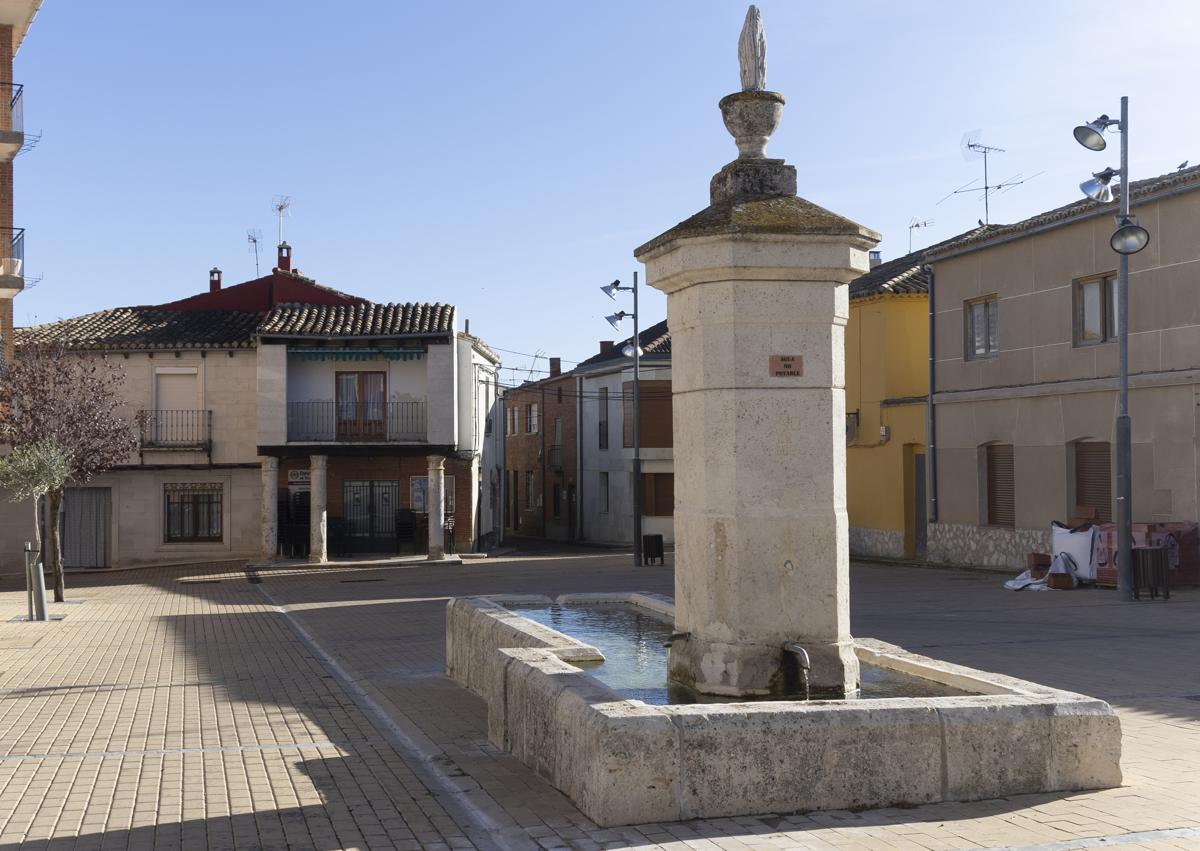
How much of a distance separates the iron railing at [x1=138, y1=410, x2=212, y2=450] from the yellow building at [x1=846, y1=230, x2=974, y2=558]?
16.2 meters

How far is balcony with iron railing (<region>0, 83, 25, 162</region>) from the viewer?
27.2m

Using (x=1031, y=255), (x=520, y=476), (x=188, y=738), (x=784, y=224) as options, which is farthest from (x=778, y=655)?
(x=520, y=476)

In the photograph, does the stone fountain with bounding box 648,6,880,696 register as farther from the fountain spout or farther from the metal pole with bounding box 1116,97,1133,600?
the metal pole with bounding box 1116,97,1133,600

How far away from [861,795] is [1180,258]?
15715 mm

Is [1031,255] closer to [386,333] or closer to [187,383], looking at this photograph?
[386,333]

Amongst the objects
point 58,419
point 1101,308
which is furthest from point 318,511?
point 1101,308

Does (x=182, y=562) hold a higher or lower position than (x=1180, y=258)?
lower

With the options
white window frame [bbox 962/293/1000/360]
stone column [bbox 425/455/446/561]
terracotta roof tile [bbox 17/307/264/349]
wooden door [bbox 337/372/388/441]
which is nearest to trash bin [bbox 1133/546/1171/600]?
white window frame [bbox 962/293/1000/360]

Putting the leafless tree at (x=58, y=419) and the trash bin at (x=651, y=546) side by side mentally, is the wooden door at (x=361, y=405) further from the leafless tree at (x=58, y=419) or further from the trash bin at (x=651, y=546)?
the trash bin at (x=651, y=546)

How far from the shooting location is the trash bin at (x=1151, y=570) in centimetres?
1728

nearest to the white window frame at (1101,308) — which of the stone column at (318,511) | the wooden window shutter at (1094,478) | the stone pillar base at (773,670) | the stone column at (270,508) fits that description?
the wooden window shutter at (1094,478)

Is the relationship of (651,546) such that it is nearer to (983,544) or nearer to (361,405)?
(983,544)

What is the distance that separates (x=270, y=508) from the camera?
31.4 m

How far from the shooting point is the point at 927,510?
85.8 feet
